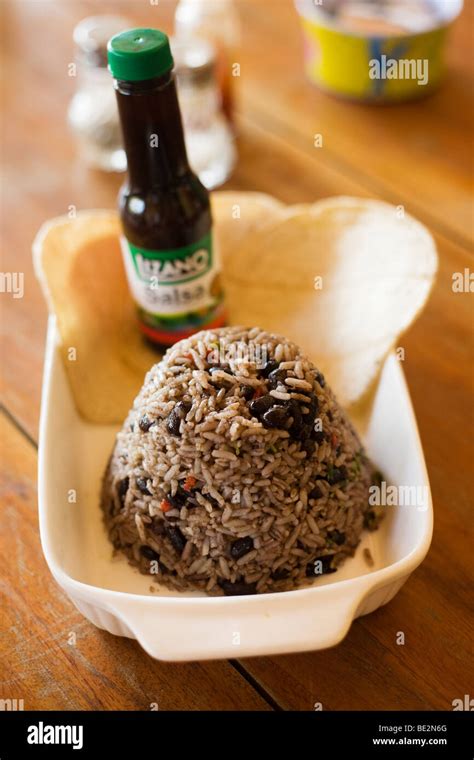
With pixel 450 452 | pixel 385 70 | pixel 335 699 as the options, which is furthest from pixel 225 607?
pixel 385 70

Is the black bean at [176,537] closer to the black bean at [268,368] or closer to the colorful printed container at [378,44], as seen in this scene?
the black bean at [268,368]

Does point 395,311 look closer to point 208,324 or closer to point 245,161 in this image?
point 208,324

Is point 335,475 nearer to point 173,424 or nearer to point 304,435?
point 304,435

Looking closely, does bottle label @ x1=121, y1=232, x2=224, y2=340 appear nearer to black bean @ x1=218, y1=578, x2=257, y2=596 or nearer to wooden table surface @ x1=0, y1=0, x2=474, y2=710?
wooden table surface @ x1=0, y1=0, x2=474, y2=710

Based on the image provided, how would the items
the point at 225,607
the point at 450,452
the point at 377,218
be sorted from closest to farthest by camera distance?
the point at 225,607
the point at 450,452
the point at 377,218

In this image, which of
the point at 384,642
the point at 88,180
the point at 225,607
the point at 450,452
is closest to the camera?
the point at 225,607

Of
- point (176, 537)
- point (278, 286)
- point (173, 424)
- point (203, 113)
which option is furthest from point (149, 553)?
point (203, 113)
